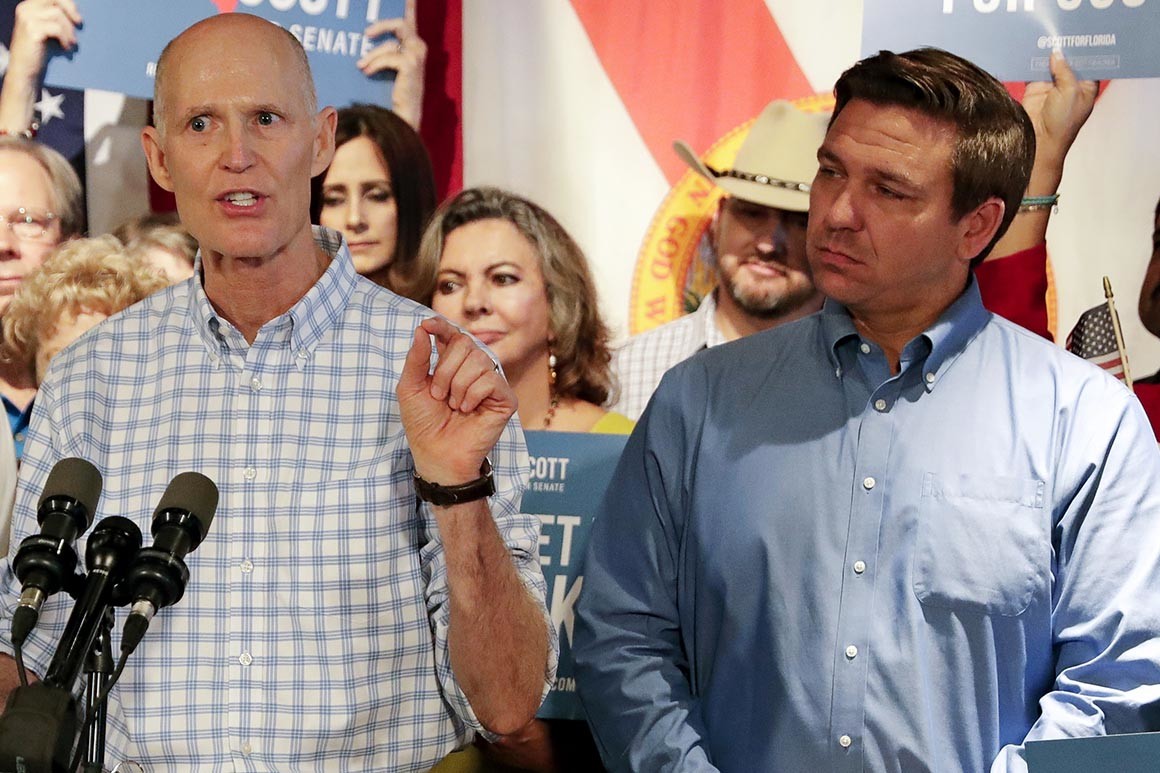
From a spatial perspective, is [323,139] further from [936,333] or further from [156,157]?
[936,333]

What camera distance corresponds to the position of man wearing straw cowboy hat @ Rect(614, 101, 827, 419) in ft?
10.4

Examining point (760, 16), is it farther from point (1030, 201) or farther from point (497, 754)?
point (497, 754)

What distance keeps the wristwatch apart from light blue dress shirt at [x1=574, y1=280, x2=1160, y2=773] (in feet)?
1.89

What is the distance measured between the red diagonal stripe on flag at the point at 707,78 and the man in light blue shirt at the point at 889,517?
0.55m

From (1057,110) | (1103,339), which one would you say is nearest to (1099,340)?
(1103,339)

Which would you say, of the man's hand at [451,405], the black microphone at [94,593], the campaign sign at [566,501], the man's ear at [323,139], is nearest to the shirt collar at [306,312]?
the man's ear at [323,139]

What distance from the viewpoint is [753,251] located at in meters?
3.18

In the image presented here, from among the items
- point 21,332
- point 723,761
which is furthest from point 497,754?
point 21,332

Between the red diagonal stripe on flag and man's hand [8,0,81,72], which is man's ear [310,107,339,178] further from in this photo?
man's hand [8,0,81,72]

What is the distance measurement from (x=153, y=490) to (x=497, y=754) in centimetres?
122

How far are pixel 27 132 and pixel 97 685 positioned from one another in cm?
195

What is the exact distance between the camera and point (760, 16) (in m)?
3.21

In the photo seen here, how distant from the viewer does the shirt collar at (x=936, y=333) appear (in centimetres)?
256

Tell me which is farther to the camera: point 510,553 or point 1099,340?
point 1099,340
